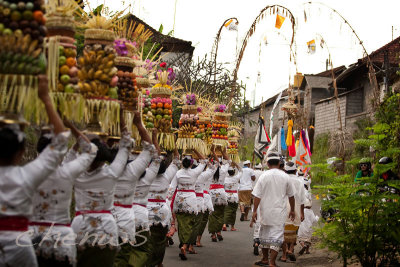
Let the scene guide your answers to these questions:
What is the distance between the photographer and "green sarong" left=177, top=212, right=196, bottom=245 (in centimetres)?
1183

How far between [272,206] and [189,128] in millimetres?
2160

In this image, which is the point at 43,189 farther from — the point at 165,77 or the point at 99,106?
the point at 165,77

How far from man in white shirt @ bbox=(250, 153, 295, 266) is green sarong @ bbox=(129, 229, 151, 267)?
316 centimetres

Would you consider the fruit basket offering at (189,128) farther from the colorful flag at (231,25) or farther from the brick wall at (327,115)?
the brick wall at (327,115)

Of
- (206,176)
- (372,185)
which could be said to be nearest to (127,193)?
(372,185)

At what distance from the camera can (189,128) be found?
1112cm

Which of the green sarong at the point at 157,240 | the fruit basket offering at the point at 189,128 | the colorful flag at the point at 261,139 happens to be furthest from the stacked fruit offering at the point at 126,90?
the colorful flag at the point at 261,139

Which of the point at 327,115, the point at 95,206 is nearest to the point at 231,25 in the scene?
the point at 95,206

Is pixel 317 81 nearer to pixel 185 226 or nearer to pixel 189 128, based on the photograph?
pixel 185 226

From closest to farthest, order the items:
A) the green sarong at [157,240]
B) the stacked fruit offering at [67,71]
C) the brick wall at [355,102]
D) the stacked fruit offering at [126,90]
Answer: the stacked fruit offering at [67,71] → the stacked fruit offering at [126,90] → the green sarong at [157,240] → the brick wall at [355,102]

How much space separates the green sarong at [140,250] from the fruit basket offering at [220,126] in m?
5.33

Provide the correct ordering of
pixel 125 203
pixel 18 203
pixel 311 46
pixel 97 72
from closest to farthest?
1. pixel 18 203
2. pixel 97 72
3. pixel 125 203
4. pixel 311 46

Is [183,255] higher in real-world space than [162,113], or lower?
lower

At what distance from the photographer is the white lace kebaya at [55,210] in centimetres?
521
